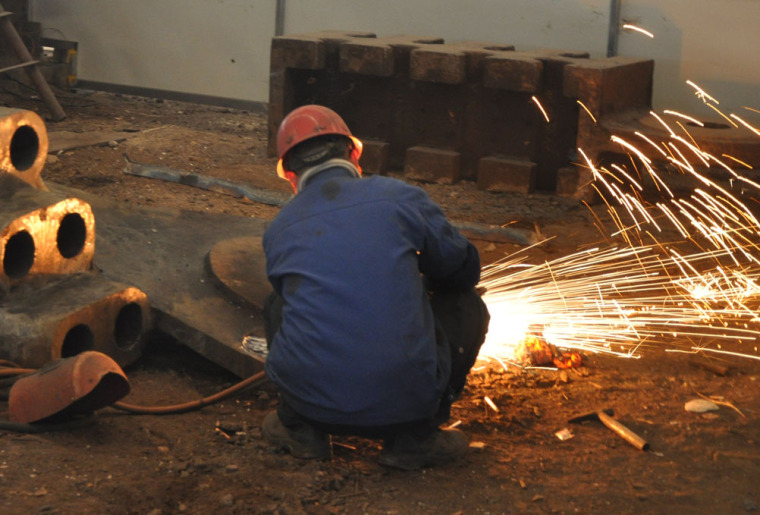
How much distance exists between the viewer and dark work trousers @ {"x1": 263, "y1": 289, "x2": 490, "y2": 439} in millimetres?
2969

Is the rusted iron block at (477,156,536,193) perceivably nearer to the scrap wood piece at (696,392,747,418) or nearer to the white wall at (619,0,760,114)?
the white wall at (619,0,760,114)

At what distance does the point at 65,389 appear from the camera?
2.81 meters

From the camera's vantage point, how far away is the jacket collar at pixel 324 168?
9.37 ft

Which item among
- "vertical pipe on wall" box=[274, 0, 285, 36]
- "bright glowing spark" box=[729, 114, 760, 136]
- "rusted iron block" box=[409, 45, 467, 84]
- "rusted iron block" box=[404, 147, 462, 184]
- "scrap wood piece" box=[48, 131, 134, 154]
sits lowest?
"scrap wood piece" box=[48, 131, 134, 154]

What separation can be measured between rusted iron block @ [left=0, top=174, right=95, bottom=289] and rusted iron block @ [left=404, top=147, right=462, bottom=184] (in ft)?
10.2

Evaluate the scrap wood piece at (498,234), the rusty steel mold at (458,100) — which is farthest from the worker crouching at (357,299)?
the rusty steel mold at (458,100)

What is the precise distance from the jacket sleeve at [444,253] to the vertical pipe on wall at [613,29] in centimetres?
443

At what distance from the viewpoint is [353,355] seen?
104 inches

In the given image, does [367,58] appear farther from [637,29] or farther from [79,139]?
[79,139]

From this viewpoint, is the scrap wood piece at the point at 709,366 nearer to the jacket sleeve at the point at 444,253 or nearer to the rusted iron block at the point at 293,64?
the jacket sleeve at the point at 444,253

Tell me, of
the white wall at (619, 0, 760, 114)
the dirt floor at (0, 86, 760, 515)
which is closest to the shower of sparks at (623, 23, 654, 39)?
the white wall at (619, 0, 760, 114)

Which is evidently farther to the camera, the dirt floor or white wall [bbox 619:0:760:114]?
white wall [bbox 619:0:760:114]

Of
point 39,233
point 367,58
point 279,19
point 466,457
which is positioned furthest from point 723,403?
point 279,19

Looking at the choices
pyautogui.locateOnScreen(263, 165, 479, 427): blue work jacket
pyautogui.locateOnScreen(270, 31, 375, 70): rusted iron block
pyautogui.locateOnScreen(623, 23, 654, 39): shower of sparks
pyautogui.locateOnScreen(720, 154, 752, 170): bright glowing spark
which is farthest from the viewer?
pyautogui.locateOnScreen(623, 23, 654, 39): shower of sparks
